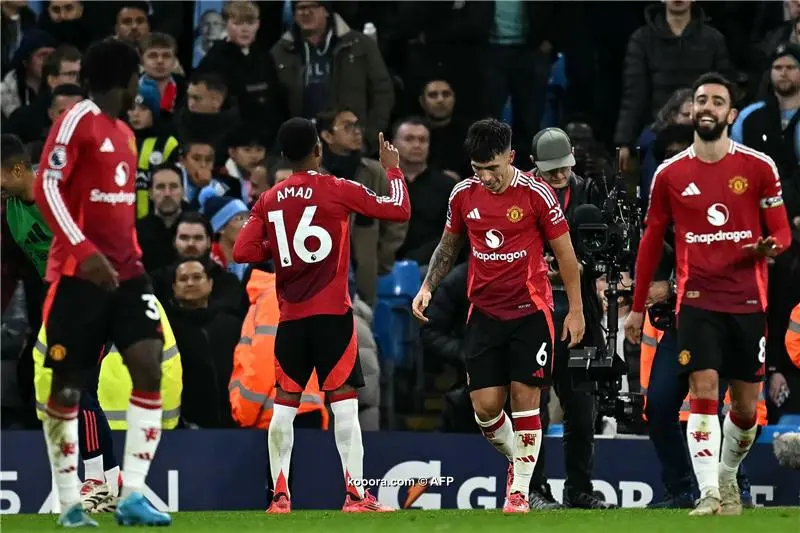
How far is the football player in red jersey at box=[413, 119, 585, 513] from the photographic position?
37.0 feet

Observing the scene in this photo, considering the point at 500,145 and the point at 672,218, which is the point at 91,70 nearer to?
the point at 500,145

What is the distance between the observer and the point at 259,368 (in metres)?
13.6

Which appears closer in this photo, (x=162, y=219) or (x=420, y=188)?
(x=162, y=219)

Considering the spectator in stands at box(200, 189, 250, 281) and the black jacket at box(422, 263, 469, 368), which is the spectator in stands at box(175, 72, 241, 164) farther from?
the black jacket at box(422, 263, 469, 368)

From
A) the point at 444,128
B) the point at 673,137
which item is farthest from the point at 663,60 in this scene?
the point at 673,137

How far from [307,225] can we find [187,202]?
5.31m

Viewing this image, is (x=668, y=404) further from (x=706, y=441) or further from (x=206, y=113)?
(x=206, y=113)

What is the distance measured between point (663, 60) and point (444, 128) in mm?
2204

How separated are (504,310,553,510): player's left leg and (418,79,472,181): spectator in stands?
6541 millimetres

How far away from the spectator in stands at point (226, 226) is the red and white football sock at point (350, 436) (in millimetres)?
4481

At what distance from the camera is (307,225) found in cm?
1161

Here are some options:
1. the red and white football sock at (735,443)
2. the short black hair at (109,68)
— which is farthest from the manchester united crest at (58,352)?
the red and white football sock at (735,443)

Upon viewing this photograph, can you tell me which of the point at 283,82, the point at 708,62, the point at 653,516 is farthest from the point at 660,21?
the point at 653,516

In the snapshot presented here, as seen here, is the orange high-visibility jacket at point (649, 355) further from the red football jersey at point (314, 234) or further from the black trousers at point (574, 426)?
the red football jersey at point (314, 234)
